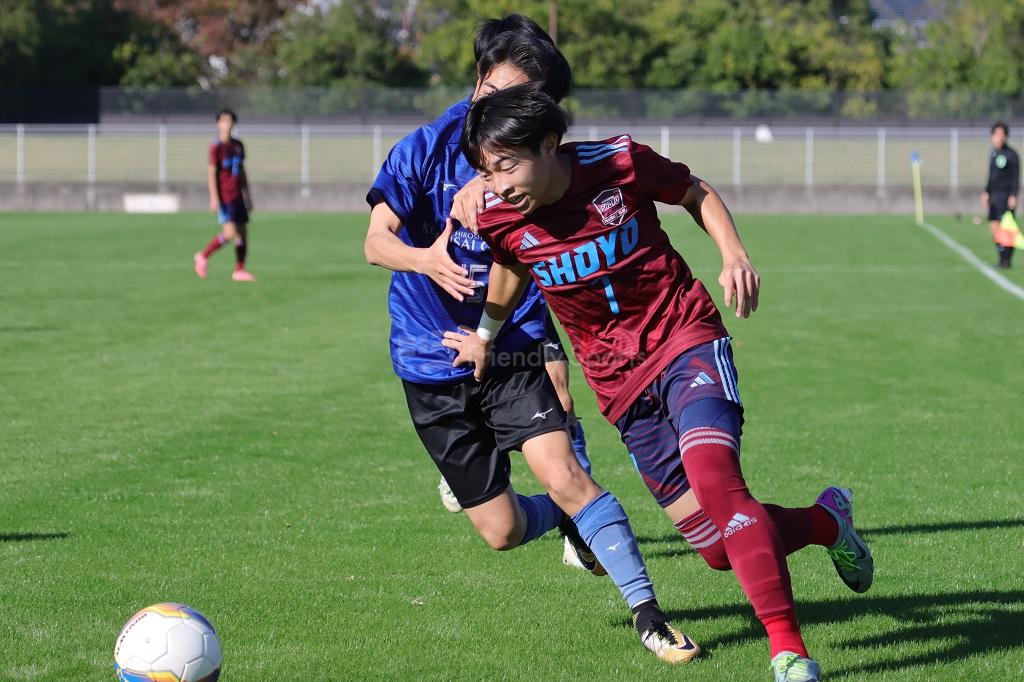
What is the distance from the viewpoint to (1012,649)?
4.24m

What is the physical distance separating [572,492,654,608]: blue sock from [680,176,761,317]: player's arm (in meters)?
0.84

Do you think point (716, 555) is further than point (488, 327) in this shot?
No

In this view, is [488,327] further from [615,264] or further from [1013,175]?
[1013,175]

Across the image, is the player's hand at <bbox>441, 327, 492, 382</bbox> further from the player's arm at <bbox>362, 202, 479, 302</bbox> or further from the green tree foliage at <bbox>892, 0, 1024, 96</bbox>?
the green tree foliage at <bbox>892, 0, 1024, 96</bbox>

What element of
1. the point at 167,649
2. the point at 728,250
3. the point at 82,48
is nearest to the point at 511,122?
the point at 728,250

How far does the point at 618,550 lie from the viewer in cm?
435

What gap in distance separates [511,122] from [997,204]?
2045 cm

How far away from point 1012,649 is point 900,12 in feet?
370

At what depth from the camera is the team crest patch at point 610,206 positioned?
4074mm

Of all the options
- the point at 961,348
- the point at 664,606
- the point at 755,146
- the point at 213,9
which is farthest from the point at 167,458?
the point at 213,9

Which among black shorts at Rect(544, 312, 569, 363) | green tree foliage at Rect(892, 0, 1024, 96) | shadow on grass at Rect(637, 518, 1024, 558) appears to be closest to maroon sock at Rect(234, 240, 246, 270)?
shadow on grass at Rect(637, 518, 1024, 558)

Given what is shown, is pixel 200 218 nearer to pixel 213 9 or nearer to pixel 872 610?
pixel 872 610

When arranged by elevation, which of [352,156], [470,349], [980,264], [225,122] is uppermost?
[225,122]

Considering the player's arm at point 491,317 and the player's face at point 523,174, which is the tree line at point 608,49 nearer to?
the player's arm at point 491,317
